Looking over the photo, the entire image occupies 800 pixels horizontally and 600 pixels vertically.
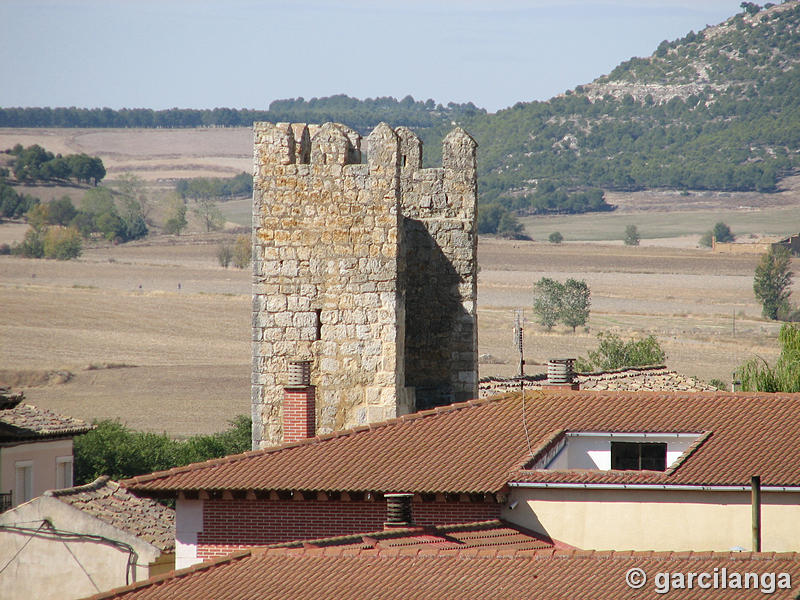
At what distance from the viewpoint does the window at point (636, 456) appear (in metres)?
15.5

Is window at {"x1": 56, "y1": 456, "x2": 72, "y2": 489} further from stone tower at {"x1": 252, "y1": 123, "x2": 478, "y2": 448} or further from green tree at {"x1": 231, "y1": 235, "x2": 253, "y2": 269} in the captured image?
green tree at {"x1": 231, "y1": 235, "x2": 253, "y2": 269}

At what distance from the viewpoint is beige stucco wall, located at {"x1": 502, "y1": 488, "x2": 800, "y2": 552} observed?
13.9 meters

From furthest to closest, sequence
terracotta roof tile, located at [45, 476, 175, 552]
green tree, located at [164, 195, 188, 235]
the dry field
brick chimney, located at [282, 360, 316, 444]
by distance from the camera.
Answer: green tree, located at [164, 195, 188, 235]
the dry field
terracotta roof tile, located at [45, 476, 175, 552]
brick chimney, located at [282, 360, 316, 444]

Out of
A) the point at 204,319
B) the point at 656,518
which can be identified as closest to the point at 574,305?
the point at 204,319

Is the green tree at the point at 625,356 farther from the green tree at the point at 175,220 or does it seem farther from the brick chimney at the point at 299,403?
the green tree at the point at 175,220

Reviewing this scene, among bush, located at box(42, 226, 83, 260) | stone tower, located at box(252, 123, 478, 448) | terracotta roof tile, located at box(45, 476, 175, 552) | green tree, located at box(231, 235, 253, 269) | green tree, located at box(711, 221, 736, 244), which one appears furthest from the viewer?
green tree, located at box(711, 221, 736, 244)

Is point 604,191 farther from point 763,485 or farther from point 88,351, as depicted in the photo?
point 763,485

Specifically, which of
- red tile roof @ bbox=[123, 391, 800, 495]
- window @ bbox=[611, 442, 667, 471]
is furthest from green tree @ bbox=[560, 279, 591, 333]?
window @ bbox=[611, 442, 667, 471]

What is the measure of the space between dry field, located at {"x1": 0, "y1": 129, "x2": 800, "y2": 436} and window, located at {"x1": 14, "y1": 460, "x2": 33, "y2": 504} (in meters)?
19.4

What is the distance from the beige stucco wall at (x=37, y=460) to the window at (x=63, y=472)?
0.34ft

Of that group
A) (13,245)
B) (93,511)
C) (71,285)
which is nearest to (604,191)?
(13,245)

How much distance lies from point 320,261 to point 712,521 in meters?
5.48

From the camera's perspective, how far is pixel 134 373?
59594 millimetres

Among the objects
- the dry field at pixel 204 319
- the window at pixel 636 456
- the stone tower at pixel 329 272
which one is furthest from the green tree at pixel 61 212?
the window at pixel 636 456
